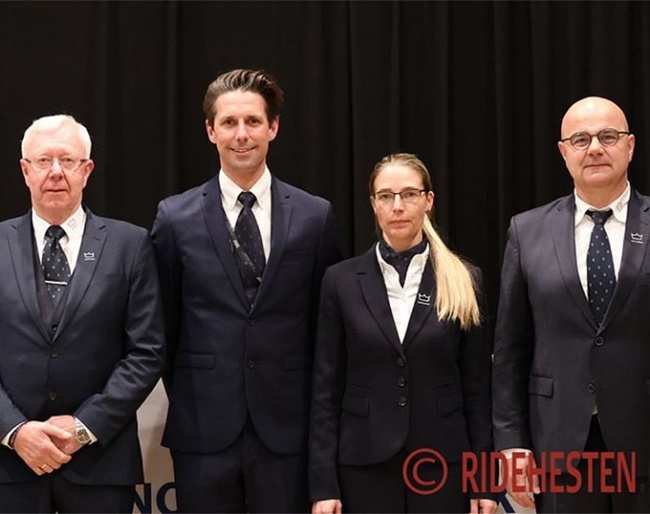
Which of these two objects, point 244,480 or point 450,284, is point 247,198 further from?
point 244,480

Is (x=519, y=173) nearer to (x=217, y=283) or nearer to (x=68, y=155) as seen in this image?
(x=217, y=283)

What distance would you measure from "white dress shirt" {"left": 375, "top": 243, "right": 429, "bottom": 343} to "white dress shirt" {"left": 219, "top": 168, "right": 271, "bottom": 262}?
38 cm

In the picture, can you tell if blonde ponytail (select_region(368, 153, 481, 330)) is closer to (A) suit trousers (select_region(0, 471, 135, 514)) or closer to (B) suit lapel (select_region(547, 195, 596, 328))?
(B) suit lapel (select_region(547, 195, 596, 328))

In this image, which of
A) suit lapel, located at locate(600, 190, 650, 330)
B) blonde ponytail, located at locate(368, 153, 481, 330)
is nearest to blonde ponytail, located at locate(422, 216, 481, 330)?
blonde ponytail, located at locate(368, 153, 481, 330)

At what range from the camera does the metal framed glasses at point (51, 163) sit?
323cm

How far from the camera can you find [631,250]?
3.10 metres

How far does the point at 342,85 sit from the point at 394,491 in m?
2.28

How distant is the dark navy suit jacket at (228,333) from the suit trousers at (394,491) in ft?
0.76

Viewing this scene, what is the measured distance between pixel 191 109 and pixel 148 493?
1.95 m

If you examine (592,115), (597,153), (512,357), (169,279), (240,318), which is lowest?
(512,357)

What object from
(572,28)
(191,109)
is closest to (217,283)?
(191,109)

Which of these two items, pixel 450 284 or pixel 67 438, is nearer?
pixel 67 438

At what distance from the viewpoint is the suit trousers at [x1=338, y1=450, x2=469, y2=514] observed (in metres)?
3.12

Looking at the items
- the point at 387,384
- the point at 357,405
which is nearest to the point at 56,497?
the point at 357,405
